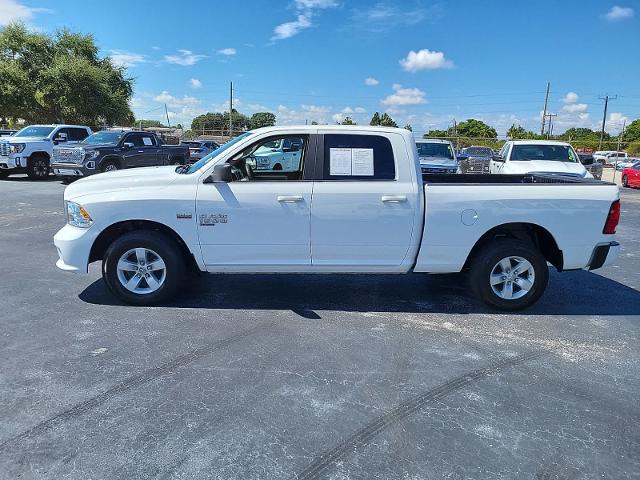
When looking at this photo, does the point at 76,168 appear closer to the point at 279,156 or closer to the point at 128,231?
the point at 128,231

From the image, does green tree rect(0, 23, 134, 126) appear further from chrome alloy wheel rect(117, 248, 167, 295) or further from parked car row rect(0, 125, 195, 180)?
chrome alloy wheel rect(117, 248, 167, 295)

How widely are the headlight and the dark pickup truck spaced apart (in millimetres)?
11385

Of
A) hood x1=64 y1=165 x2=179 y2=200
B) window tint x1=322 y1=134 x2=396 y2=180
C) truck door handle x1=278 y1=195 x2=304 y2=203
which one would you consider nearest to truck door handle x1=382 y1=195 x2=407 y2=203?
window tint x1=322 y1=134 x2=396 y2=180

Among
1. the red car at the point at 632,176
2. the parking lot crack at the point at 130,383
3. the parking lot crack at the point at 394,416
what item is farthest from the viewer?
the red car at the point at 632,176

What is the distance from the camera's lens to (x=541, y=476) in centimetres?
265

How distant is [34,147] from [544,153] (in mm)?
16415

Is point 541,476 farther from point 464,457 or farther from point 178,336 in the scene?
point 178,336

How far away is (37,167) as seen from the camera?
17500 mm

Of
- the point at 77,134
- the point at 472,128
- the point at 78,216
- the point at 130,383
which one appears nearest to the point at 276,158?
the point at 78,216

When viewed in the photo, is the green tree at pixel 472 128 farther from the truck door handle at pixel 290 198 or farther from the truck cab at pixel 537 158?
the truck door handle at pixel 290 198

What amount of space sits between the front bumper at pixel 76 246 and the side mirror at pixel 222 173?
4.38 feet

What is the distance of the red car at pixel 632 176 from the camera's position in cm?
2198

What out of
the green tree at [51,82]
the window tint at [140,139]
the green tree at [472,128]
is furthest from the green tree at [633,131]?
the window tint at [140,139]

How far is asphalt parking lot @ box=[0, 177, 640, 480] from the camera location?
274cm
